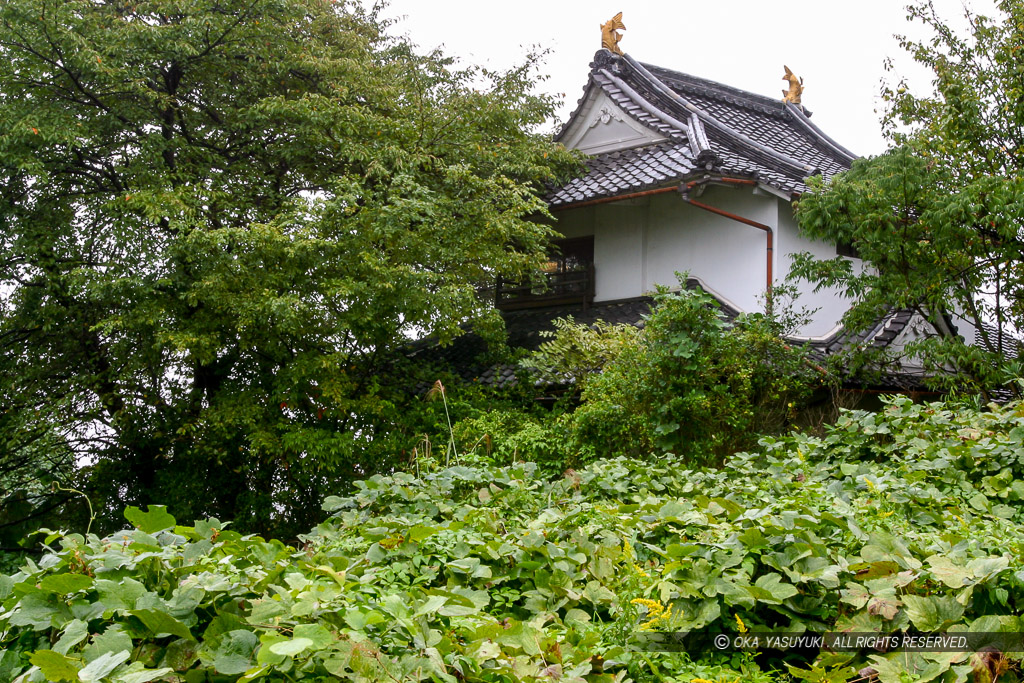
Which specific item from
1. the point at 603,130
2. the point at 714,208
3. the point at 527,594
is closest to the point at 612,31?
the point at 603,130

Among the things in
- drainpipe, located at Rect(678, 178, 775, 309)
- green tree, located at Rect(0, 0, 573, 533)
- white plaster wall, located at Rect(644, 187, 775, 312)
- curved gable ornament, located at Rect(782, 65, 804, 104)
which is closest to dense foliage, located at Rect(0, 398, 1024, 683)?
green tree, located at Rect(0, 0, 573, 533)

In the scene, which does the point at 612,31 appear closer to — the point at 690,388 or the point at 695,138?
the point at 695,138

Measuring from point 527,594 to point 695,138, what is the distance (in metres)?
10.1

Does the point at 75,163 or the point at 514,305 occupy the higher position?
the point at 75,163

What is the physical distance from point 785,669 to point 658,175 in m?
9.65

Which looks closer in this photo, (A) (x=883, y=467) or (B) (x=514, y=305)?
(A) (x=883, y=467)

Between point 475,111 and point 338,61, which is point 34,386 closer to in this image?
point 338,61

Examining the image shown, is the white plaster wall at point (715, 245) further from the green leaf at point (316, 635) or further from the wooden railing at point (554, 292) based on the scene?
the green leaf at point (316, 635)

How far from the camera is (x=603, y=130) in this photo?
14000 millimetres

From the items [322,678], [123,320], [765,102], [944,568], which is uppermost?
[765,102]

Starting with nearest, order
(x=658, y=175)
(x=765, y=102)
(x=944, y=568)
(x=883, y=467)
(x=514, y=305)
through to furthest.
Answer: (x=944, y=568), (x=883, y=467), (x=658, y=175), (x=514, y=305), (x=765, y=102)

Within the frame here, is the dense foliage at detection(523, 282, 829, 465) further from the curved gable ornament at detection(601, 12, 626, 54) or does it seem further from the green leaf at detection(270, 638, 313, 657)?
the curved gable ornament at detection(601, 12, 626, 54)

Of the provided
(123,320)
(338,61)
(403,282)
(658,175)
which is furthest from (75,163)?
(658,175)

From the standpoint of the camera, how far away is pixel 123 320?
938cm
